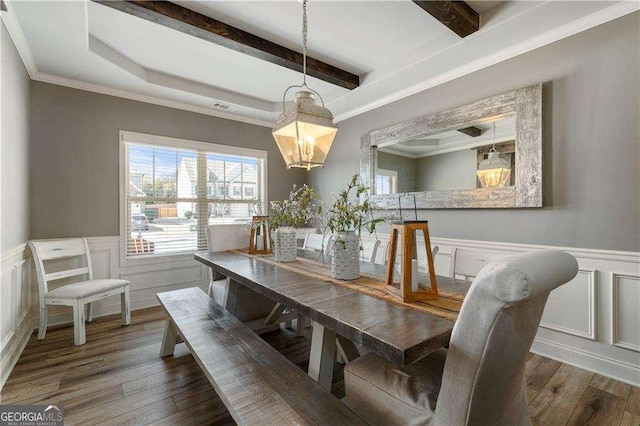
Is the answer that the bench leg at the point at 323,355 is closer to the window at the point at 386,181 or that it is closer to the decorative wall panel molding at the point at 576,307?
the decorative wall panel molding at the point at 576,307

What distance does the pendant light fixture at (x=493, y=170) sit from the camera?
2.53 m

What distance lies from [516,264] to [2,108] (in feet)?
10.1

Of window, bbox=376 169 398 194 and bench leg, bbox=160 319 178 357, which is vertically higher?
window, bbox=376 169 398 194

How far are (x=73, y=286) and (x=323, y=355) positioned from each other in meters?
2.58

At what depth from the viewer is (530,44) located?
93.5 inches

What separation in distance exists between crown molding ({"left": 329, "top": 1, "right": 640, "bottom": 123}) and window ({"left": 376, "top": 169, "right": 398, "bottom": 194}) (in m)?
0.85

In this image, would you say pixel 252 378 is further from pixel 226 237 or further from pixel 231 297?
pixel 226 237

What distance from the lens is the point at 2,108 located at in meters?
1.97

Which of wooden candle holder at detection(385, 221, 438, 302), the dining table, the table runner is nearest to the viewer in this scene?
the dining table

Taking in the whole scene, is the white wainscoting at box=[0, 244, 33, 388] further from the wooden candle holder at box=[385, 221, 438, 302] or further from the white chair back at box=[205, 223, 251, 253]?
the wooden candle holder at box=[385, 221, 438, 302]

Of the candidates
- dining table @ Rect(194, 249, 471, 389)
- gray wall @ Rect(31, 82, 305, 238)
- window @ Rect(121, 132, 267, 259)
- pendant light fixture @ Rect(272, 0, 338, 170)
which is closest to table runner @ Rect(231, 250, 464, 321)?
dining table @ Rect(194, 249, 471, 389)

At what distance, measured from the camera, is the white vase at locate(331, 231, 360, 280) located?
1.73 metres

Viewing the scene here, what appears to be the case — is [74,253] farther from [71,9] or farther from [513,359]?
[513,359]

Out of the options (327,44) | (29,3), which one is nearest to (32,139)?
(29,3)
